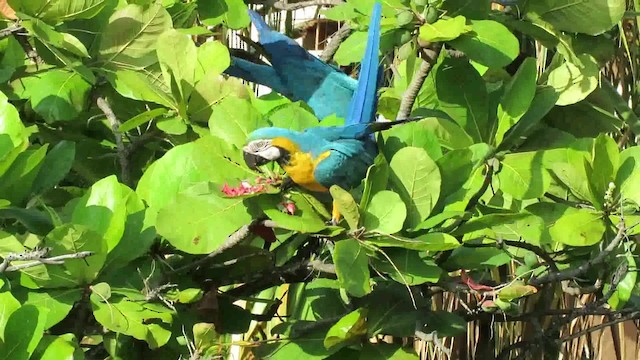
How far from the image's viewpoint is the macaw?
1252 millimetres

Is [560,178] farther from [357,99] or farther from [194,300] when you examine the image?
[194,300]

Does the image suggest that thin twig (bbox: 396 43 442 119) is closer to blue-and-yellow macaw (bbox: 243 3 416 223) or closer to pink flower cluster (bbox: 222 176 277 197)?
blue-and-yellow macaw (bbox: 243 3 416 223)

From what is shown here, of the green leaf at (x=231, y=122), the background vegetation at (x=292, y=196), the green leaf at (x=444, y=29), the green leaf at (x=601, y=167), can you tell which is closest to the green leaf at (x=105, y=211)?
the background vegetation at (x=292, y=196)

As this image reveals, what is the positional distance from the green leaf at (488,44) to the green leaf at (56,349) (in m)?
0.46

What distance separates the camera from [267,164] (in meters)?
0.83

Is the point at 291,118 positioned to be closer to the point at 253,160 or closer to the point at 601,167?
the point at 253,160

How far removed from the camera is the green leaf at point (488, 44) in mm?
820

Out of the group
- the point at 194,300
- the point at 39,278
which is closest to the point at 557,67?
the point at 194,300

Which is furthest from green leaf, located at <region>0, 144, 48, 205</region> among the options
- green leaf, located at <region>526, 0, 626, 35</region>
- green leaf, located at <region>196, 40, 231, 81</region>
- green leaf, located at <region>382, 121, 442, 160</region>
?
green leaf, located at <region>526, 0, 626, 35</region>

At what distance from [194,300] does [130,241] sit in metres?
0.08

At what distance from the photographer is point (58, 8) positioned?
828mm

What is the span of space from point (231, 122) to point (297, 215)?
14cm

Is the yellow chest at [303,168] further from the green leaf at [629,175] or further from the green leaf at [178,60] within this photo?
the green leaf at [629,175]

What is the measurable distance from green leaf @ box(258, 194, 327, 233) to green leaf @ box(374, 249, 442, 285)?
0.20 ft
